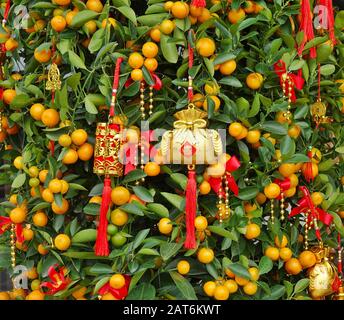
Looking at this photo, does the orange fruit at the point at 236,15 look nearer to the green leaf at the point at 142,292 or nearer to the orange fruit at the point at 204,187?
the orange fruit at the point at 204,187

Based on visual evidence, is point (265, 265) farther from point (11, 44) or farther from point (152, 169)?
point (11, 44)

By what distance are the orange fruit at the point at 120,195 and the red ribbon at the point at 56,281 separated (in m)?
0.23

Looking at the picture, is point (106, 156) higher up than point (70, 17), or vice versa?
point (70, 17)

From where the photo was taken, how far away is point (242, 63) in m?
1.49

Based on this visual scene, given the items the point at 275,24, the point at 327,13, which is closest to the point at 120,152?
the point at 275,24

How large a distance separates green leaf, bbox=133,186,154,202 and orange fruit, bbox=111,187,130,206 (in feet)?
0.07

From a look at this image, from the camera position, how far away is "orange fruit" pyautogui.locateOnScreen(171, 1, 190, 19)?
1.33 metres

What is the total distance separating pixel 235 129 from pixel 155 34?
0.29m

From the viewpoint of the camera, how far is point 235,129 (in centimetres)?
136

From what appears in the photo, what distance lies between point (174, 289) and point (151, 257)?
10 cm

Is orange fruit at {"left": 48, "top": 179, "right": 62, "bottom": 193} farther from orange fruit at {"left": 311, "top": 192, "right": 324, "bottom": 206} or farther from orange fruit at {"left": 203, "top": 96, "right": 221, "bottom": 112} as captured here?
orange fruit at {"left": 311, "top": 192, "right": 324, "bottom": 206}

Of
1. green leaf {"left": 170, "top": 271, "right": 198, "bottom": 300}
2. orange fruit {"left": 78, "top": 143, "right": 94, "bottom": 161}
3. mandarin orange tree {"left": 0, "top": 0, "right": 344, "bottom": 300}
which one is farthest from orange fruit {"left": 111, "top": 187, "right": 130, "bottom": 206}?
green leaf {"left": 170, "top": 271, "right": 198, "bottom": 300}

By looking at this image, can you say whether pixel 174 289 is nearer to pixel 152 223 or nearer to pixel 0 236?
pixel 152 223

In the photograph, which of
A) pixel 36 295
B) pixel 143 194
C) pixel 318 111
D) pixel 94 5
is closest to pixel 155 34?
pixel 94 5
